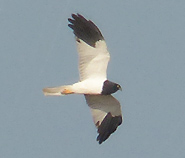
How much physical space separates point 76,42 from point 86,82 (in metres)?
1.03

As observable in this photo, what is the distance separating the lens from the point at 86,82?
134 ft

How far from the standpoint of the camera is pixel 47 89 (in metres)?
40.8

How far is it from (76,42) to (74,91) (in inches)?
48.3

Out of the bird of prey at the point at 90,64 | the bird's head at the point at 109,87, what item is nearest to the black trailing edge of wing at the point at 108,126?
the bird of prey at the point at 90,64

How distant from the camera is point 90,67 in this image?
40781mm

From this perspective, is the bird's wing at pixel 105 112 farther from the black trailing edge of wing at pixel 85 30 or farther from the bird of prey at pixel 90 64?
the black trailing edge of wing at pixel 85 30

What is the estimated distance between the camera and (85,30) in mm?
40406

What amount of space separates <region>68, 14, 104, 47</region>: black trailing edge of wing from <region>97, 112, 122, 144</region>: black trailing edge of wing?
6.81 feet

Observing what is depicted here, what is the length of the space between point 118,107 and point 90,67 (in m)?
1.34

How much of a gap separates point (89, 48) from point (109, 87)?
3.58ft

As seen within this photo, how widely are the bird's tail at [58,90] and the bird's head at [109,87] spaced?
2.85 feet

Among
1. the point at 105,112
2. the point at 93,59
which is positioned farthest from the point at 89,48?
the point at 105,112

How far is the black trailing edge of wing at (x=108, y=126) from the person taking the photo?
4110 centimetres

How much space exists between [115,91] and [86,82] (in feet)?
2.50
